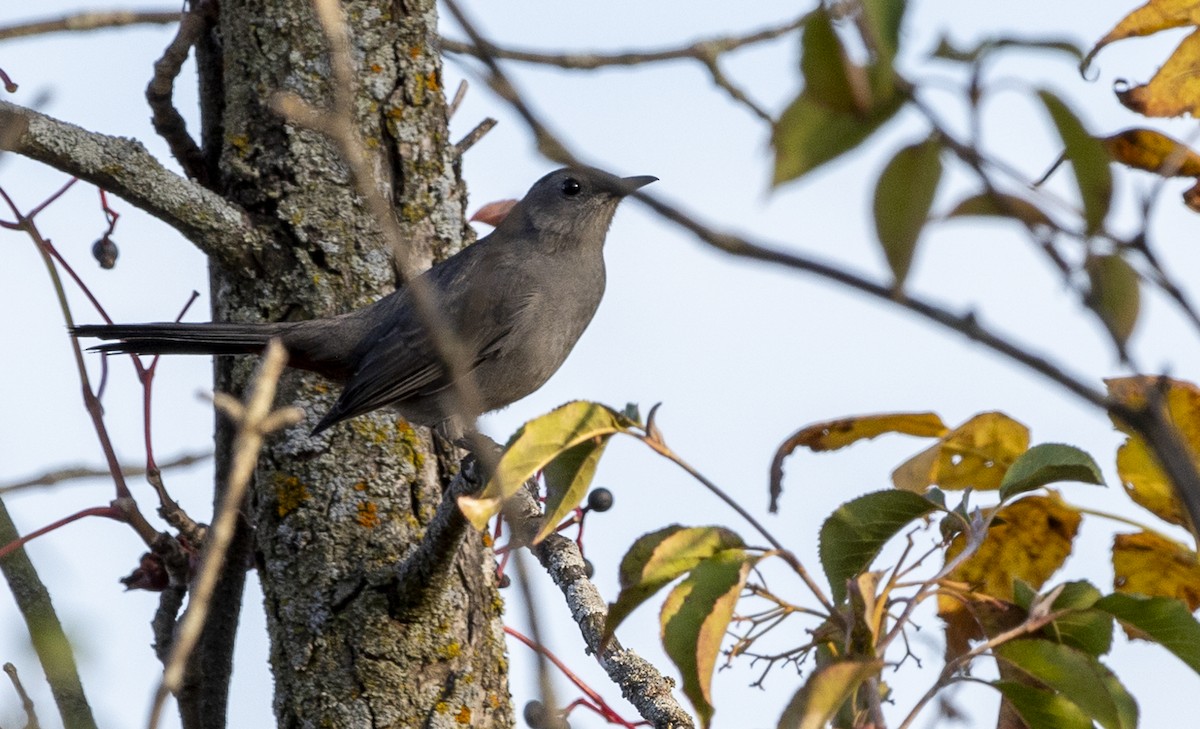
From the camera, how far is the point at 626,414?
1865mm

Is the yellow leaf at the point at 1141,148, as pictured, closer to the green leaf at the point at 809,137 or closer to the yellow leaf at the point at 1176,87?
the yellow leaf at the point at 1176,87

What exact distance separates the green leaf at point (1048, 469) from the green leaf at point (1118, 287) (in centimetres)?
78

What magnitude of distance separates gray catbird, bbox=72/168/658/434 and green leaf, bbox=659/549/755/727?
1.92 metres

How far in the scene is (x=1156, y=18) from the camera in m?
1.79

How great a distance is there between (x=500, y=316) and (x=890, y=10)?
3.90 meters

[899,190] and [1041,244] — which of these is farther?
[899,190]

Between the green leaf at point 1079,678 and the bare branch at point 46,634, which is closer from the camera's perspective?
the green leaf at point 1079,678

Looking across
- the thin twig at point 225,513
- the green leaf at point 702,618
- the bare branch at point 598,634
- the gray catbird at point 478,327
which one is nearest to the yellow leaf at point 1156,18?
the green leaf at point 702,618

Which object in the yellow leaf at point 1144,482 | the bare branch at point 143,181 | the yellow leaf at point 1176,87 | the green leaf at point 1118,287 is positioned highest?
the bare branch at point 143,181

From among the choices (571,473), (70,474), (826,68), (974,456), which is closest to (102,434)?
(70,474)

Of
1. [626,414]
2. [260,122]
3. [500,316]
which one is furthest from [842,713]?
[500,316]

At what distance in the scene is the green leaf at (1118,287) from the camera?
1126 mm

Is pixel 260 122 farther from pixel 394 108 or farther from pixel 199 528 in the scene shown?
pixel 199 528

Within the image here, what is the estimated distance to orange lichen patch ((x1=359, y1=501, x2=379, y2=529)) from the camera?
11.2 ft
